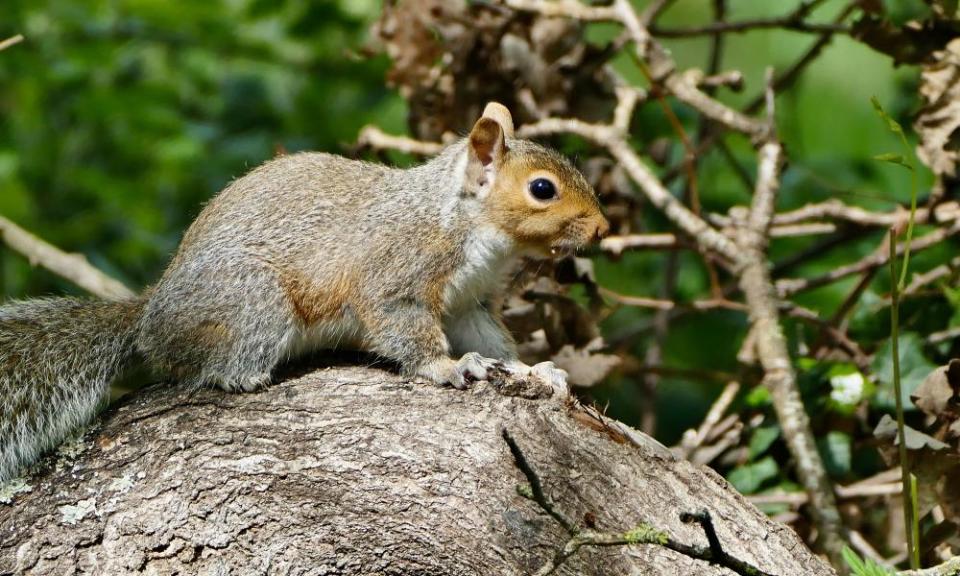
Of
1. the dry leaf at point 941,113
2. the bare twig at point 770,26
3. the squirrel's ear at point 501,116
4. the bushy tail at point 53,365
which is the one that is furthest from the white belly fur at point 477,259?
the bare twig at point 770,26

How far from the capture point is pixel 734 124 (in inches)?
134

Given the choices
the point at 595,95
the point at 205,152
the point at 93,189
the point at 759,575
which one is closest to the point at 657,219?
the point at 595,95

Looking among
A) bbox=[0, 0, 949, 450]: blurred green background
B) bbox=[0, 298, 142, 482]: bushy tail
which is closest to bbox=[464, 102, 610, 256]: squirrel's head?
bbox=[0, 298, 142, 482]: bushy tail

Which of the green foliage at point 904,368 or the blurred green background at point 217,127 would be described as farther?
the blurred green background at point 217,127

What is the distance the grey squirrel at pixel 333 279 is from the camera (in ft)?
8.93

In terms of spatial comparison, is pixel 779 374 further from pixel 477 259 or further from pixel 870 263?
pixel 477 259

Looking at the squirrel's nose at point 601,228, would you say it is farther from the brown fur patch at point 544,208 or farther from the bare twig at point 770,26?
the bare twig at point 770,26

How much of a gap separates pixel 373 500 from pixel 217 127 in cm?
328

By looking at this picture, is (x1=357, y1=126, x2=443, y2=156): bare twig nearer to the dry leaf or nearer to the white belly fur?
the white belly fur

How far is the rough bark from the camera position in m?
2.23

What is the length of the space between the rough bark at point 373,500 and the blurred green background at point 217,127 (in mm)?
1817

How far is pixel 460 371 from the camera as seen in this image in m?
2.63

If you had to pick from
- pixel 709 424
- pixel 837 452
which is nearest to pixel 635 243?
pixel 709 424

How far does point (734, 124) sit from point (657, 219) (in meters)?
1.06
